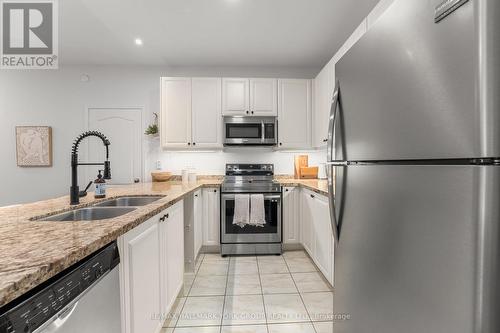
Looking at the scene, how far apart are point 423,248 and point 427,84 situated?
17.5 inches

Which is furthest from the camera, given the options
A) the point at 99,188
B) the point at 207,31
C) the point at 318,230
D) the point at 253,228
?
the point at 253,228

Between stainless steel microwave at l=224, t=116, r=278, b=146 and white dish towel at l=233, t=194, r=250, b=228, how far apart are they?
2.69ft

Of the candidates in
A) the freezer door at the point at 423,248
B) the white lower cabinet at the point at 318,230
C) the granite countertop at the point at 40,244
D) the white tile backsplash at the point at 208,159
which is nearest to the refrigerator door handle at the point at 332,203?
the freezer door at the point at 423,248

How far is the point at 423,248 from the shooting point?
0.69 m

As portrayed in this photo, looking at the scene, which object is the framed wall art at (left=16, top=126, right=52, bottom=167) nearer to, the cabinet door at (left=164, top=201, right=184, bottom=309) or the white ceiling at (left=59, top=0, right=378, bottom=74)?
the white ceiling at (left=59, top=0, right=378, bottom=74)

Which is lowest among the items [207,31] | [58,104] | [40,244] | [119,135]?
[40,244]

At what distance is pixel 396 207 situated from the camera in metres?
0.79

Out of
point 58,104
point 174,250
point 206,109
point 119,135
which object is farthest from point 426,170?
point 58,104

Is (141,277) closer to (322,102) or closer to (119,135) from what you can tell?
(322,102)

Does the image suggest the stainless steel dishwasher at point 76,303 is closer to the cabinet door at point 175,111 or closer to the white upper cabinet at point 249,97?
the cabinet door at point 175,111

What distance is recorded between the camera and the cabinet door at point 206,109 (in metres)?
3.44

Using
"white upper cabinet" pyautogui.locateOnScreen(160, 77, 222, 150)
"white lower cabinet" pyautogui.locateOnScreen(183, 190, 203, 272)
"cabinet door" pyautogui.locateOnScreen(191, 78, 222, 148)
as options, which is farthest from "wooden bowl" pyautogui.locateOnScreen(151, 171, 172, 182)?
"white lower cabinet" pyautogui.locateOnScreen(183, 190, 203, 272)

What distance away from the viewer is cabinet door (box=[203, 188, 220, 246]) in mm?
3117

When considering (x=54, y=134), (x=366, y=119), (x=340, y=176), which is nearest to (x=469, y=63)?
(x=366, y=119)
